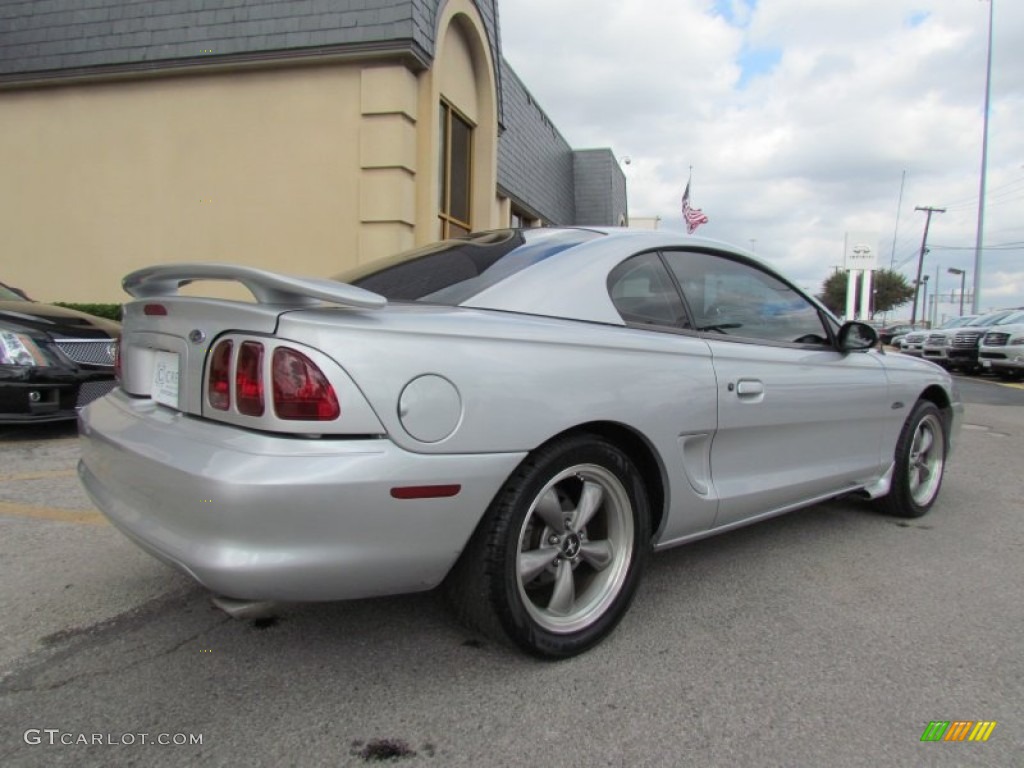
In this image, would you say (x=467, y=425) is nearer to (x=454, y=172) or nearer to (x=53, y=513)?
(x=53, y=513)

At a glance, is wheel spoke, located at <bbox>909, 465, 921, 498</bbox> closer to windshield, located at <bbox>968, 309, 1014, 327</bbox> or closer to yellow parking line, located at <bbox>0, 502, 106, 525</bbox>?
yellow parking line, located at <bbox>0, 502, 106, 525</bbox>

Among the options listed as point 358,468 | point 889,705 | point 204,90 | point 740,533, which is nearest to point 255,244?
point 204,90

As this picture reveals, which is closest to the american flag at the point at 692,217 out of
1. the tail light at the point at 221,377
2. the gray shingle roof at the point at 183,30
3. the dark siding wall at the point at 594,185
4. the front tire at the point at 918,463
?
the dark siding wall at the point at 594,185

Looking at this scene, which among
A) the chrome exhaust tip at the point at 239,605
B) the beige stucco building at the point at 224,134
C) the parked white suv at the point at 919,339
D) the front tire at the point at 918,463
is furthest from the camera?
the parked white suv at the point at 919,339

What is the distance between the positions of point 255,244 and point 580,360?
801cm

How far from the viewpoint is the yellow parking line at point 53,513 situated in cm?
369

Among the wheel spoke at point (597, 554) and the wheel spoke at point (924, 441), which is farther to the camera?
the wheel spoke at point (924, 441)

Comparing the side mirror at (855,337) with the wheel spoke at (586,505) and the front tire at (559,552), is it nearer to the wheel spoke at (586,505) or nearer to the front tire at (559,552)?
the front tire at (559,552)

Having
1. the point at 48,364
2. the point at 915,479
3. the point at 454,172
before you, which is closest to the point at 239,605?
the point at 915,479

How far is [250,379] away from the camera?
189cm

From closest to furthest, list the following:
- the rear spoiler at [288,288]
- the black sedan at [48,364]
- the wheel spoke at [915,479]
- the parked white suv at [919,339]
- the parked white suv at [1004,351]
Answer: the rear spoiler at [288,288] → the wheel spoke at [915,479] → the black sedan at [48,364] → the parked white suv at [1004,351] → the parked white suv at [919,339]

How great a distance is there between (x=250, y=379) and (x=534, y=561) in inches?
40.6

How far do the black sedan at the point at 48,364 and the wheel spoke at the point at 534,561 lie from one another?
3811 millimetres

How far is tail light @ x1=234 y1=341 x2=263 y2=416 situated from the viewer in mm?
1866
